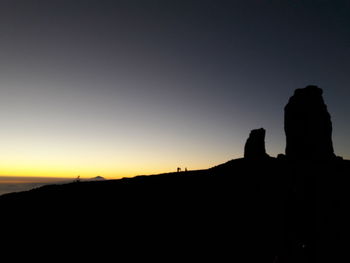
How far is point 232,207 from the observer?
25781mm

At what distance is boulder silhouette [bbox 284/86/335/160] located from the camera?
1355 inches

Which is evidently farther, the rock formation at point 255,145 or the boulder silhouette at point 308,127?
the rock formation at point 255,145

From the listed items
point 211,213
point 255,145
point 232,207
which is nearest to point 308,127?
point 255,145

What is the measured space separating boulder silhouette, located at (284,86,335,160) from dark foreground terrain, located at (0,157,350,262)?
194 centimetres

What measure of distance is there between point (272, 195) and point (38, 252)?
23.6 meters

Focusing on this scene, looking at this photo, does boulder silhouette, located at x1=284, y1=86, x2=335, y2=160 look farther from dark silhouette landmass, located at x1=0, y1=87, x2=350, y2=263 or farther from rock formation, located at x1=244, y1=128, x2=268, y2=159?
rock formation, located at x1=244, y1=128, x2=268, y2=159

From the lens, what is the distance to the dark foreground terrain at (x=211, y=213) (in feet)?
64.4

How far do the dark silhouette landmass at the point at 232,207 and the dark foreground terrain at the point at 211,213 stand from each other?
9 centimetres

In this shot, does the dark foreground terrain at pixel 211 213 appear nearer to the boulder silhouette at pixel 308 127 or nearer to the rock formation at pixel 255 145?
the boulder silhouette at pixel 308 127

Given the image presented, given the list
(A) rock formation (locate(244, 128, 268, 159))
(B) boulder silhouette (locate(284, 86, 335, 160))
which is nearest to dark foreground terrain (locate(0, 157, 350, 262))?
(B) boulder silhouette (locate(284, 86, 335, 160))

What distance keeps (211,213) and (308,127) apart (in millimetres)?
20164

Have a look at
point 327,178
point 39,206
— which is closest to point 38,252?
point 39,206

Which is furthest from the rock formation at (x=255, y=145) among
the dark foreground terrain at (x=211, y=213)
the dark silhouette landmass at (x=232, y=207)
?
the dark foreground terrain at (x=211, y=213)

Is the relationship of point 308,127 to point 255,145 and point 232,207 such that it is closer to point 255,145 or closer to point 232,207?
point 255,145
